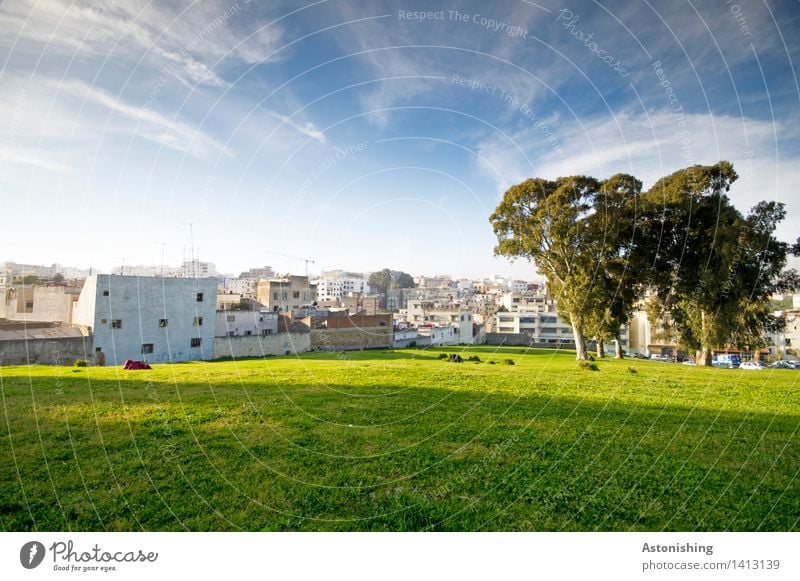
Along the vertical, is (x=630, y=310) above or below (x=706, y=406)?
above

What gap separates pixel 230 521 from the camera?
4.11 metres

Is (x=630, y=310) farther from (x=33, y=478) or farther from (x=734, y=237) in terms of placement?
(x=33, y=478)

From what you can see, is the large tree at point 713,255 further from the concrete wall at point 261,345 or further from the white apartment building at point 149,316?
the white apartment building at point 149,316

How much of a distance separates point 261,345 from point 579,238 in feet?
90.3

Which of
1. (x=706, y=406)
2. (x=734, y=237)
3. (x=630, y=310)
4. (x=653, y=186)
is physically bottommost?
(x=706, y=406)

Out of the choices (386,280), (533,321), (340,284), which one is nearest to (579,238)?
(533,321)

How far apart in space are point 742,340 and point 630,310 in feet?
15.8

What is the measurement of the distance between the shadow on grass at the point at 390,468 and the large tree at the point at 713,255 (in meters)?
11.9

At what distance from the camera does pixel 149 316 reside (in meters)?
30.6

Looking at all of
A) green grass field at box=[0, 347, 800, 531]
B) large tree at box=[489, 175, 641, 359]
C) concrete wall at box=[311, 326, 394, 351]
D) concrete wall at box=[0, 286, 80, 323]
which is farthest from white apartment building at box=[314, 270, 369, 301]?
green grass field at box=[0, 347, 800, 531]

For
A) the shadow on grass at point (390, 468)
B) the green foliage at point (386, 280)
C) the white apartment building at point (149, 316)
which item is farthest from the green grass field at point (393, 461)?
the green foliage at point (386, 280)

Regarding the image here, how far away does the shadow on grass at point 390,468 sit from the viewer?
4258 millimetres

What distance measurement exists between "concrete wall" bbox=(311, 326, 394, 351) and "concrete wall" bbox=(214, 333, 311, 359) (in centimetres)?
133

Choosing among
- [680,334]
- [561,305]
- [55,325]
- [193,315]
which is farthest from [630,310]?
[55,325]
